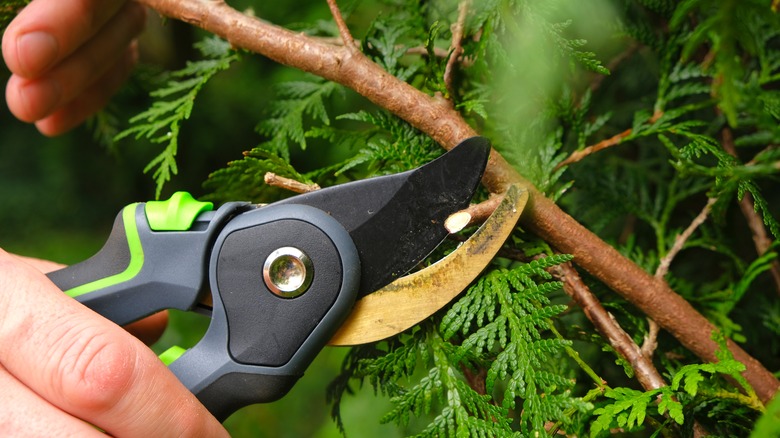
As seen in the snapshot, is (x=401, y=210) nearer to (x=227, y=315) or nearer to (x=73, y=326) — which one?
(x=227, y=315)

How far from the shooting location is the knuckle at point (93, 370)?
834 millimetres

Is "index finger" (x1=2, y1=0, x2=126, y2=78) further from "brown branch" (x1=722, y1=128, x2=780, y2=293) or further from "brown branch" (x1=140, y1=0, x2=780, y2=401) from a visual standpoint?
"brown branch" (x1=722, y1=128, x2=780, y2=293)

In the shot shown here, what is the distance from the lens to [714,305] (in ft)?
3.86

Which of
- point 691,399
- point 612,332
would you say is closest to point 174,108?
point 612,332

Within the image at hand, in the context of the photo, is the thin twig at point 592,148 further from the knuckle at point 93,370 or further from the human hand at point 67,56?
the human hand at point 67,56

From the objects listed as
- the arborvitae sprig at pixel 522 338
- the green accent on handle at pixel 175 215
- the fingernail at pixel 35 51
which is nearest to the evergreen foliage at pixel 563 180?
the arborvitae sprig at pixel 522 338

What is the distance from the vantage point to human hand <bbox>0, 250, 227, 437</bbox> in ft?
2.76

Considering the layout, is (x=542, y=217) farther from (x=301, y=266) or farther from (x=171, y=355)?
(x=171, y=355)

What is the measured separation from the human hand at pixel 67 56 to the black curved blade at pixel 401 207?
2.21 ft

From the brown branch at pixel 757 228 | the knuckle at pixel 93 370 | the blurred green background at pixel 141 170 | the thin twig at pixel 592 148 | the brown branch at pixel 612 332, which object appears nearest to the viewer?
the knuckle at pixel 93 370

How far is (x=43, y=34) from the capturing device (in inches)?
49.3

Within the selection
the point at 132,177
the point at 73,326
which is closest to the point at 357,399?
the point at 73,326

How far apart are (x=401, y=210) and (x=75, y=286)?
49cm

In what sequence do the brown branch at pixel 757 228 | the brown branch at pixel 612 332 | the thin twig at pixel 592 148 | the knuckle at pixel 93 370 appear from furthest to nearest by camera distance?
1. the brown branch at pixel 757 228
2. the thin twig at pixel 592 148
3. the brown branch at pixel 612 332
4. the knuckle at pixel 93 370
